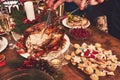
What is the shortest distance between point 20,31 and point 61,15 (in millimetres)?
351

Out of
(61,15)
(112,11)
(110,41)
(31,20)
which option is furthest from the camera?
(112,11)

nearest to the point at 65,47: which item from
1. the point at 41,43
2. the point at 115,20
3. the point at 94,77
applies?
the point at 41,43

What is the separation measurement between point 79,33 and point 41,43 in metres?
0.27

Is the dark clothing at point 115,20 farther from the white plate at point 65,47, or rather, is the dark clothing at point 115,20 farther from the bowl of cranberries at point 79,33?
the white plate at point 65,47

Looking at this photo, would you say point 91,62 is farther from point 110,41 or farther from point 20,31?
point 20,31

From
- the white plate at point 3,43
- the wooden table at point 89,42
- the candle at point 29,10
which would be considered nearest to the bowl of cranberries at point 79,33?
the wooden table at point 89,42

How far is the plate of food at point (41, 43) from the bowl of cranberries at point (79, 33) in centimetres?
9

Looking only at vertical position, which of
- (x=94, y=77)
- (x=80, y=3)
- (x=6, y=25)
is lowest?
(x=94, y=77)

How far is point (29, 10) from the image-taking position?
1310mm

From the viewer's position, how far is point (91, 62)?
3.26 ft

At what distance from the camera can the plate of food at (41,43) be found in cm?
104

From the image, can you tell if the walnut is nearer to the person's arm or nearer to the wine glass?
the person's arm

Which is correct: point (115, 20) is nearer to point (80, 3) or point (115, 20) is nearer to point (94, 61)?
point (80, 3)

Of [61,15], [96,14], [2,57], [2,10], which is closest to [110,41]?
[61,15]
